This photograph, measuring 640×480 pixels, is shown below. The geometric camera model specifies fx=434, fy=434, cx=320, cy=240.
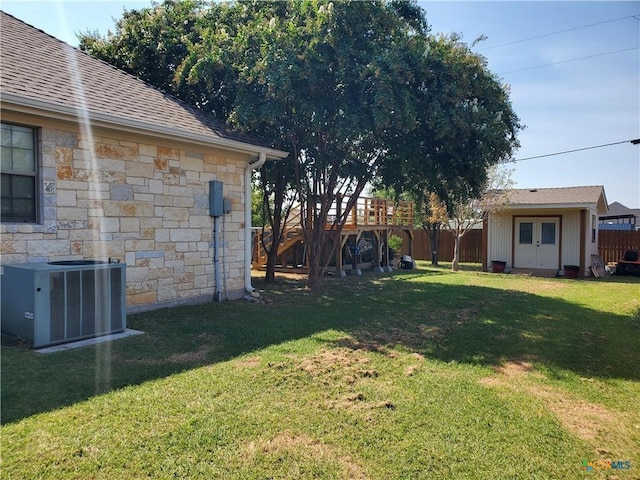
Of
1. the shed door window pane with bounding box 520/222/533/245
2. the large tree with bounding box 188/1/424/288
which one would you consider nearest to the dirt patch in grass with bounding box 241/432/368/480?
the large tree with bounding box 188/1/424/288

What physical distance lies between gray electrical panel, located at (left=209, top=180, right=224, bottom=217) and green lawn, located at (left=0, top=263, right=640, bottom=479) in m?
2.15

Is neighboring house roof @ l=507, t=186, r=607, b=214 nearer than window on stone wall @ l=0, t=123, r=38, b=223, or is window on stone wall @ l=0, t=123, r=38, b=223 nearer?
window on stone wall @ l=0, t=123, r=38, b=223

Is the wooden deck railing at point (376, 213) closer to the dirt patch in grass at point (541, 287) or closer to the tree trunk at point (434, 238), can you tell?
the tree trunk at point (434, 238)

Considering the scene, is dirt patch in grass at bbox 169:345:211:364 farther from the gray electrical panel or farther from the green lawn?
the gray electrical panel

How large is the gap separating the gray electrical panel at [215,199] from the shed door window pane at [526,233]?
13690mm

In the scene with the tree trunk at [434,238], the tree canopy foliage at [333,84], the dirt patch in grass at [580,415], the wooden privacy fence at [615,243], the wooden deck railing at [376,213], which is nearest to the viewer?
the dirt patch in grass at [580,415]

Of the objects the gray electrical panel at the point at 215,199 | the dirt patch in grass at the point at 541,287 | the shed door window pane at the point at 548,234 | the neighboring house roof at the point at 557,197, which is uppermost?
the neighboring house roof at the point at 557,197

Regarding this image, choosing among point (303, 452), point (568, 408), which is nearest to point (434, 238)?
point (568, 408)

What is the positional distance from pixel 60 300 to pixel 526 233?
16.8 meters

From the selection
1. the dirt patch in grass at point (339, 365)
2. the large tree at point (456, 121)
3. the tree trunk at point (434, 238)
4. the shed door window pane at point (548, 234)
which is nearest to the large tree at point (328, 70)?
the large tree at point (456, 121)

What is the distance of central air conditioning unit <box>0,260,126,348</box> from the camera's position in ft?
15.3

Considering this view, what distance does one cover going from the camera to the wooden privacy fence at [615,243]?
1911 cm

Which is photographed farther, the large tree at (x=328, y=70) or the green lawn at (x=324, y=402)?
the large tree at (x=328, y=70)

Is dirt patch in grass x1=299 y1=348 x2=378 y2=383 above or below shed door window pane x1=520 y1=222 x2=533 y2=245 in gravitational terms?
below
